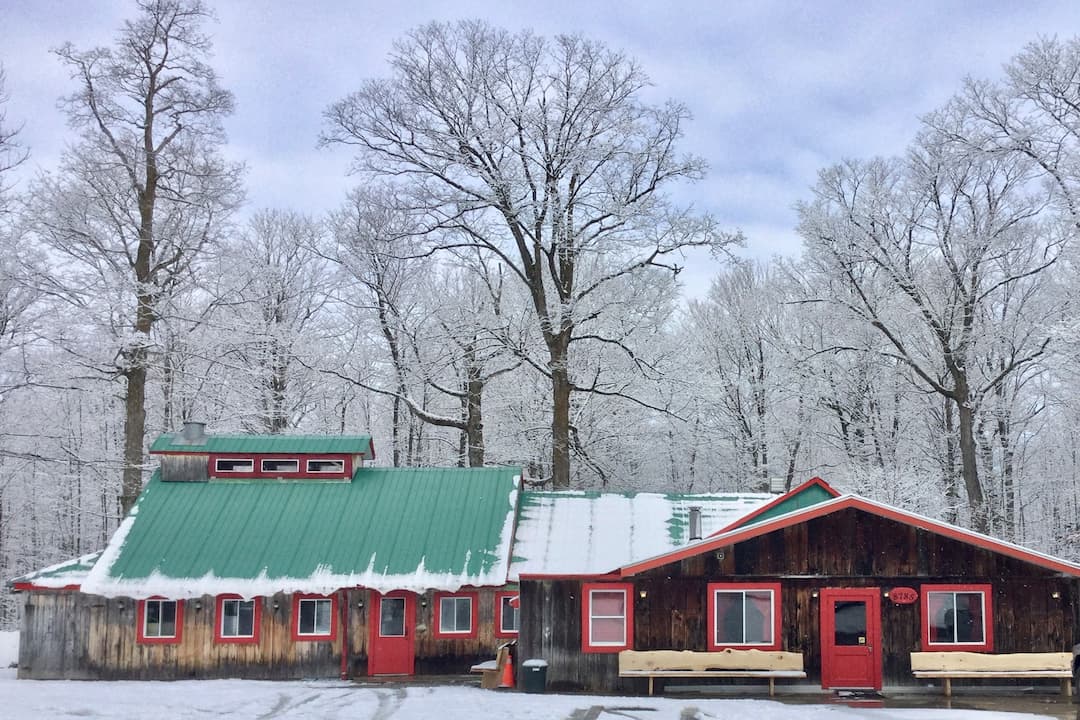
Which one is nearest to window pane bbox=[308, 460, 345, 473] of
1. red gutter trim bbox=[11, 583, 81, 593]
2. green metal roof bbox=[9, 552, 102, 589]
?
green metal roof bbox=[9, 552, 102, 589]

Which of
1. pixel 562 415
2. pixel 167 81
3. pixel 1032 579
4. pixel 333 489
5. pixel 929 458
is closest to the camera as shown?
pixel 1032 579

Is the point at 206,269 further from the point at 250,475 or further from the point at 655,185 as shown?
the point at 655,185

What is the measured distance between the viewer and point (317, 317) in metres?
39.6

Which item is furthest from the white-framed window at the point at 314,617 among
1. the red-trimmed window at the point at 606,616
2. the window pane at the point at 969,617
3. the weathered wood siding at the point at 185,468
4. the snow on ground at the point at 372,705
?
the window pane at the point at 969,617

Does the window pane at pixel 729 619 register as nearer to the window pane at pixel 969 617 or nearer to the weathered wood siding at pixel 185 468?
the window pane at pixel 969 617

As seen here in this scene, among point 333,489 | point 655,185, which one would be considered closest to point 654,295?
point 655,185

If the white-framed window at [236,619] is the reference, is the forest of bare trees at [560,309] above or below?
above

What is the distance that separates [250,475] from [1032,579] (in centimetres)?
1847

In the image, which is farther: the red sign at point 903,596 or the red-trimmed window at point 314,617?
the red-trimmed window at point 314,617

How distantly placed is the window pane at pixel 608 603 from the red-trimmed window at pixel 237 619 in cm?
768

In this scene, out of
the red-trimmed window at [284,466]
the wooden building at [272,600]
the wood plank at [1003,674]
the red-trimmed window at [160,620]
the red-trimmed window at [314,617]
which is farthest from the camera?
the red-trimmed window at [284,466]

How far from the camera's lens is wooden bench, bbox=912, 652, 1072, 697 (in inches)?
782

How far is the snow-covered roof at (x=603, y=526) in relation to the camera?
22.8 m

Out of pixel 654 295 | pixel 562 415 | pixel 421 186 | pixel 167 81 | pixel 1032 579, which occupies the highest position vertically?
pixel 167 81
